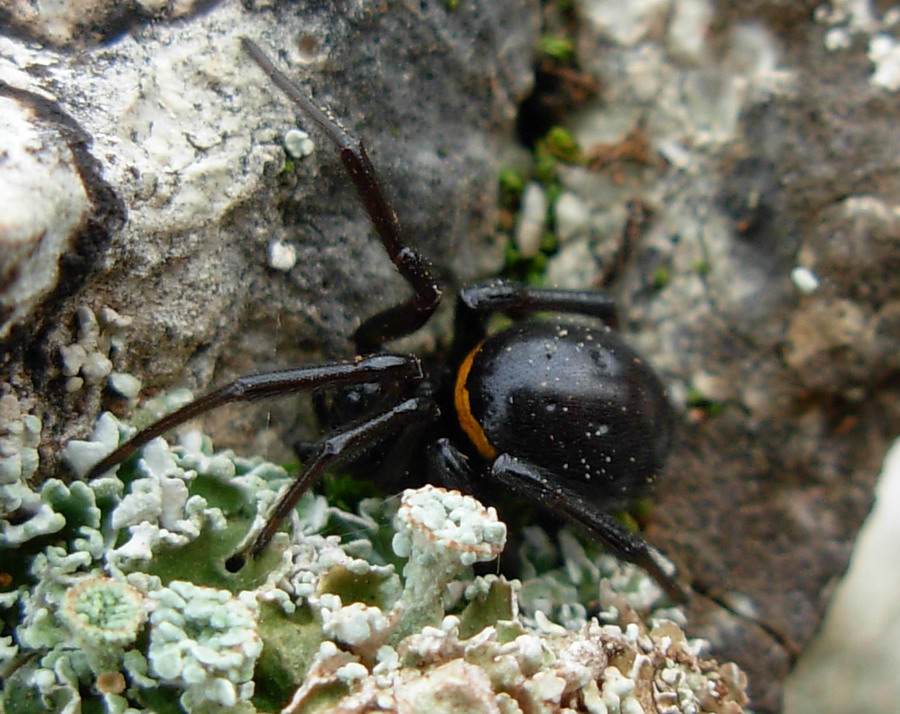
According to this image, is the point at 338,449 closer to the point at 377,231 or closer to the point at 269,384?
the point at 269,384

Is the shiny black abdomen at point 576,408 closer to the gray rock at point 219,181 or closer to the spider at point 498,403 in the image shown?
the spider at point 498,403

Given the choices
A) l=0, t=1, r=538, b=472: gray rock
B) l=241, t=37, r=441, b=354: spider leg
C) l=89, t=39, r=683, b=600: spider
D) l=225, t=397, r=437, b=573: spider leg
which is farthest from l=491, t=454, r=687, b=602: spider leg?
l=0, t=1, r=538, b=472: gray rock

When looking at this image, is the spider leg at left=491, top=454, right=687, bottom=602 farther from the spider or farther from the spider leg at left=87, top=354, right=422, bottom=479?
the spider leg at left=87, top=354, right=422, bottom=479

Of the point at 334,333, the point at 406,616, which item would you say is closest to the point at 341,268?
the point at 334,333

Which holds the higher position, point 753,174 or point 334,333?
point 753,174

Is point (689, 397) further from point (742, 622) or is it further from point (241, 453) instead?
point (241, 453)

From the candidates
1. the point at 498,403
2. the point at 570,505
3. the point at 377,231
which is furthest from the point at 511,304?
the point at 570,505

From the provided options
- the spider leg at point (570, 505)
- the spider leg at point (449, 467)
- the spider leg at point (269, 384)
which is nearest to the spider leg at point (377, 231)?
the spider leg at point (269, 384)
